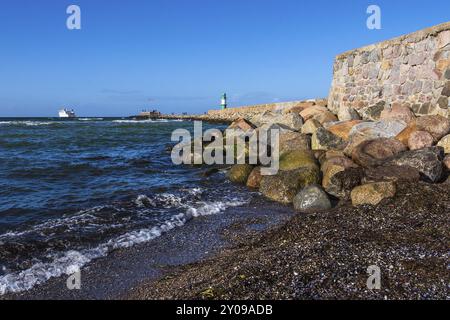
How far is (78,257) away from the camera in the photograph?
6621mm

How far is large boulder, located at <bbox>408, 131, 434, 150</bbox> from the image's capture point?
10180 mm

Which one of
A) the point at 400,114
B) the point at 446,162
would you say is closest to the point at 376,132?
the point at 400,114

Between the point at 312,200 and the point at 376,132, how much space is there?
13.1ft

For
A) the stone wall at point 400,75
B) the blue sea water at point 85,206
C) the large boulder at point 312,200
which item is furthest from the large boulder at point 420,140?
the blue sea water at point 85,206

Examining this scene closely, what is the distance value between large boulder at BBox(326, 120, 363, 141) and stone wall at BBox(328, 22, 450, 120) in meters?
1.32

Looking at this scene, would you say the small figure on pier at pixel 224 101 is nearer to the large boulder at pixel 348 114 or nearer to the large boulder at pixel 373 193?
the large boulder at pixel 348 114

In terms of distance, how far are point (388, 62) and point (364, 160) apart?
17.7ft

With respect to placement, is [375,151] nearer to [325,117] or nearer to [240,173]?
[240,173]

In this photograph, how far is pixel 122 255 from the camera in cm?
673

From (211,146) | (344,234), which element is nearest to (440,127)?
(344,234)

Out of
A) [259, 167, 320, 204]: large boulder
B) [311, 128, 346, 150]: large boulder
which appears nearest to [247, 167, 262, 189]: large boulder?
[259, 167, 320, 204]: large boulder

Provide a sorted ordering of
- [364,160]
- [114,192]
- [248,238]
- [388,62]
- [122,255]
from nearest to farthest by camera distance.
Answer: [122,255] → [248,238] → [364,160] → [114,192] → [388,62]

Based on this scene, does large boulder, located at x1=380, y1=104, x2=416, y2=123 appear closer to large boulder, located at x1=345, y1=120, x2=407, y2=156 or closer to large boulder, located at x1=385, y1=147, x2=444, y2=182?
large boulder, located at x1=345, y1=120, x2=407, y2=156

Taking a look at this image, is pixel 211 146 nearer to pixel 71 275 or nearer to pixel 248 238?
pixel 248 238
